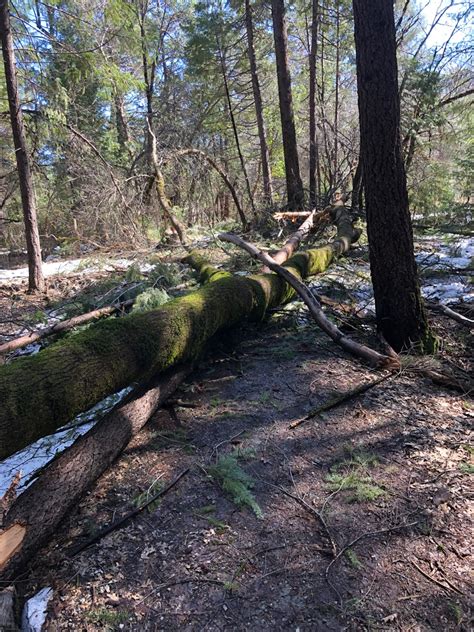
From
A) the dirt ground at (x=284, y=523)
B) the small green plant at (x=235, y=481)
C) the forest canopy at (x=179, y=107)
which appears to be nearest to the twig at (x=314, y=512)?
the dirt ground at (x=284, y=523)

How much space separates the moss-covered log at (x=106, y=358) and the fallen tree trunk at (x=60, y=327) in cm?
160

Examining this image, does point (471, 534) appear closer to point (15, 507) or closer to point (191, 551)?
point (191, 551)

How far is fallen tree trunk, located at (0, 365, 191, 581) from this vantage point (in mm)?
2182

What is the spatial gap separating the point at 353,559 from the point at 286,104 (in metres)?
11.1

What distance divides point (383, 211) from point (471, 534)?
302 cm

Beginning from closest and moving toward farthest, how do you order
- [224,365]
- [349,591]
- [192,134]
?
1. [349,591]
2. [224,365]
3. [192,134]

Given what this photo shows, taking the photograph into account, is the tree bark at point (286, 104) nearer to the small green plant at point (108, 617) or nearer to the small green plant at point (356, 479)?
the small green plant at point (356, 479)

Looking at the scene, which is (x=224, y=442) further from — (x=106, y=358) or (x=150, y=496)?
(x=106, y=358)

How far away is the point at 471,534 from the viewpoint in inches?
90.6

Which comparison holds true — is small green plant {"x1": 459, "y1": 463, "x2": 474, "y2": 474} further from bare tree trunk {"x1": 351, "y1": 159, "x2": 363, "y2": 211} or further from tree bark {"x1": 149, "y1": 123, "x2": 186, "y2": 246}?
bare tree trunk {"x1": 351, "y1": 159, "x2": 363, "y2": 211}

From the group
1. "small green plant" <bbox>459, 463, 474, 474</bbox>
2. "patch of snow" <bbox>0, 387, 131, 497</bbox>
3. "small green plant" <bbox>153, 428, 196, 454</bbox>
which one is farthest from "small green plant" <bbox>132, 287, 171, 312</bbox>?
"small green plant" <bbox>459, 463, 474, 474</bbox>

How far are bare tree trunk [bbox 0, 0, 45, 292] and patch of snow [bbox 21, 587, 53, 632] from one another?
24.0 feet

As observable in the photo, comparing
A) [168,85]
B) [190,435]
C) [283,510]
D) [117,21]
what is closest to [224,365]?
[190,435]

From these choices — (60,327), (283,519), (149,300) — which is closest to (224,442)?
(283,519)
